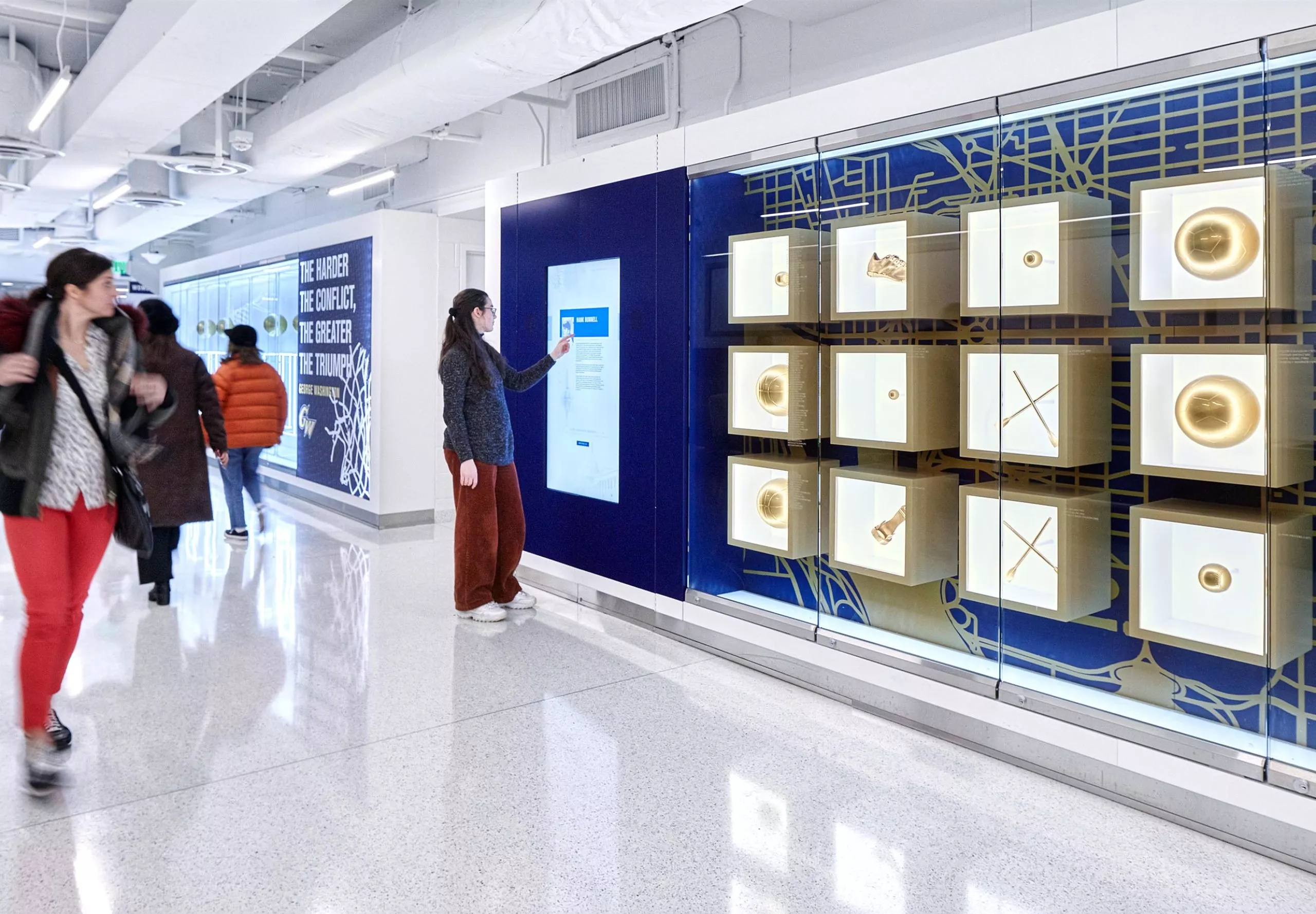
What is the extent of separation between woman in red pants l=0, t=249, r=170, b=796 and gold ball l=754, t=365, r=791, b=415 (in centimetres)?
243

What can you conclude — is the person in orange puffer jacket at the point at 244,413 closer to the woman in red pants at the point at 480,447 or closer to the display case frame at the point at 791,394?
the woman in red pants at the point at 480,447

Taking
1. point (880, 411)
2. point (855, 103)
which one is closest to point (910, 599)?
point (880, 411)

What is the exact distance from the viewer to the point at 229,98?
9.31m

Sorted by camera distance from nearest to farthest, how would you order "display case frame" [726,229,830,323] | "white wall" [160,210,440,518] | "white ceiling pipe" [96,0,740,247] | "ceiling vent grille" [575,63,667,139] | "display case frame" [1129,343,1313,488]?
1. "display case frame" [1129,343,1313,488]
2. "display case frame" [726,229,830,323]
3. "white ceiling pipe" [96,0,740,247]
4. "ceiling vent grille" [575,63,667,139]
5. "white wall" [160,210,440,518]

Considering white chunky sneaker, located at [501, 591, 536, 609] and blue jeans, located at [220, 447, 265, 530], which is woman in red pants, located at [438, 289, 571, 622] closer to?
white chunky sneaker, located at [501, 591, 536, 609]

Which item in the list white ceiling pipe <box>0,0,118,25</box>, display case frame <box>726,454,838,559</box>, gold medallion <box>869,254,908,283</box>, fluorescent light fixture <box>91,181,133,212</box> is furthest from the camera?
fluorescent light fixture <box>91,181,133,212</box>

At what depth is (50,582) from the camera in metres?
3.05

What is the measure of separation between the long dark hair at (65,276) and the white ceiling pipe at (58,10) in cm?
447

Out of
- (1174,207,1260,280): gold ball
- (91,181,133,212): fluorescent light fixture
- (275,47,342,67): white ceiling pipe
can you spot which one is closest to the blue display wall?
(1174,207,1260,280): gold ball

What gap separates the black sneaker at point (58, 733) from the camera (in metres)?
3.21

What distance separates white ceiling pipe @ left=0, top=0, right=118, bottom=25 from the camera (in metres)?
6.54

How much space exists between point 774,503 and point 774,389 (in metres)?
0.52

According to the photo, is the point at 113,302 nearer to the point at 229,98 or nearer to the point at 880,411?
the point at 880,411

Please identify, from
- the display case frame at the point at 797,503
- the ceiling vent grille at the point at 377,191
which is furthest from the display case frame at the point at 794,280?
the ceiling vent grille at the point at 377,191
